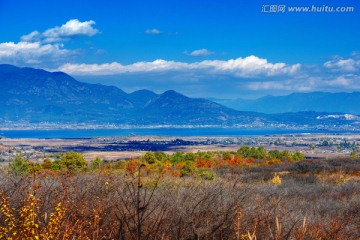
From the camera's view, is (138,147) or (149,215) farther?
(138,147)

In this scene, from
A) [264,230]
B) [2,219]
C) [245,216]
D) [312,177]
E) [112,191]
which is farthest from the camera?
[312,177]

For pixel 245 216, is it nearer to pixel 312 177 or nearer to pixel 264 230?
pixel 264 230

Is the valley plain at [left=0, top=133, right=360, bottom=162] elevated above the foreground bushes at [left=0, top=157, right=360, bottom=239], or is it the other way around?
the foreground bushes at [left=0, top=157, right=360, bottom=239]

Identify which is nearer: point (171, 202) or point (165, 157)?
point (171, 202)

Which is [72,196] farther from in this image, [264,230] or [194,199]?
[264,230]

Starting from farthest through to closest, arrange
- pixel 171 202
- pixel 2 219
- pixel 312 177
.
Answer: pixel 312 177 → pixel 171 202 → pixel 2 219

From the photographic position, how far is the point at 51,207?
8258mm

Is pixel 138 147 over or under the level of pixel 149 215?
under

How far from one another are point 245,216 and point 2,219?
14.8 ft

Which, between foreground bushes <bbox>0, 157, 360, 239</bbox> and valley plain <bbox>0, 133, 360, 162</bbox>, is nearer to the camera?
foreground bushes <bbox>0, 157, 360, 239</bbox>

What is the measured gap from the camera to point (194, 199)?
30.2 feet

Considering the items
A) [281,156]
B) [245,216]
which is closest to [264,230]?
[245,216]

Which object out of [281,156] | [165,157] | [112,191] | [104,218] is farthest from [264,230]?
[281,156]

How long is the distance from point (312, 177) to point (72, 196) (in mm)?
18716
